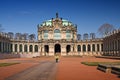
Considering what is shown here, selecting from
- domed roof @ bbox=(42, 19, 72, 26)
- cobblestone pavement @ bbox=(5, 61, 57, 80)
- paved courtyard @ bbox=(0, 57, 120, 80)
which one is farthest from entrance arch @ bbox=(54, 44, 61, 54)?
cobblestone pavement @ bbox=(5, 61, 57, 80)

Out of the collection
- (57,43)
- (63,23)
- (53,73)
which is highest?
(63,23)

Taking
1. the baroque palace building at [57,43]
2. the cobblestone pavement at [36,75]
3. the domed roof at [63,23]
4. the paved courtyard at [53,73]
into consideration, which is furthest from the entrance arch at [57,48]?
the cobblestone pavement at [36,75]

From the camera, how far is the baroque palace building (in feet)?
443

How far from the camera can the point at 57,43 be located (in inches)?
5448

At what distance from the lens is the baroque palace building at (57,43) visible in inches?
5315

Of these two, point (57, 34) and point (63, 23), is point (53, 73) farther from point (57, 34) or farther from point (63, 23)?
point (63, 23)

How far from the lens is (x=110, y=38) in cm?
11156

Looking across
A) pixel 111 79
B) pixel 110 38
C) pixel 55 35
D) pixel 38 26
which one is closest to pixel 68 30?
pixel 55 35

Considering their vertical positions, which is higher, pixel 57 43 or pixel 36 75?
pixel 57 43

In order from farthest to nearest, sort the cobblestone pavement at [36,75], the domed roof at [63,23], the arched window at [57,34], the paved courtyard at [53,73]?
the domed roof at [63,23] → the arched window at [57,34] → the paved courtyard at [53,73] → the cobblestone pavement at [36,75]

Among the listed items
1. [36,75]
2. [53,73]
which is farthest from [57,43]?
[36,75]

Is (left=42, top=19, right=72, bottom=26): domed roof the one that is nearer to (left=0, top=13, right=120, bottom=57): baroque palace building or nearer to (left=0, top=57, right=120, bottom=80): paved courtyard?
(left=0, top=13, right=120, bottom=57): baroque palace building

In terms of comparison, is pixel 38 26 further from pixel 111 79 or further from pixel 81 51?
pixel 111 79

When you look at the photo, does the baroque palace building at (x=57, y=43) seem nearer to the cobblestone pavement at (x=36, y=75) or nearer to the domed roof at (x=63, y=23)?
the domed roof at (x=63, y=23)
